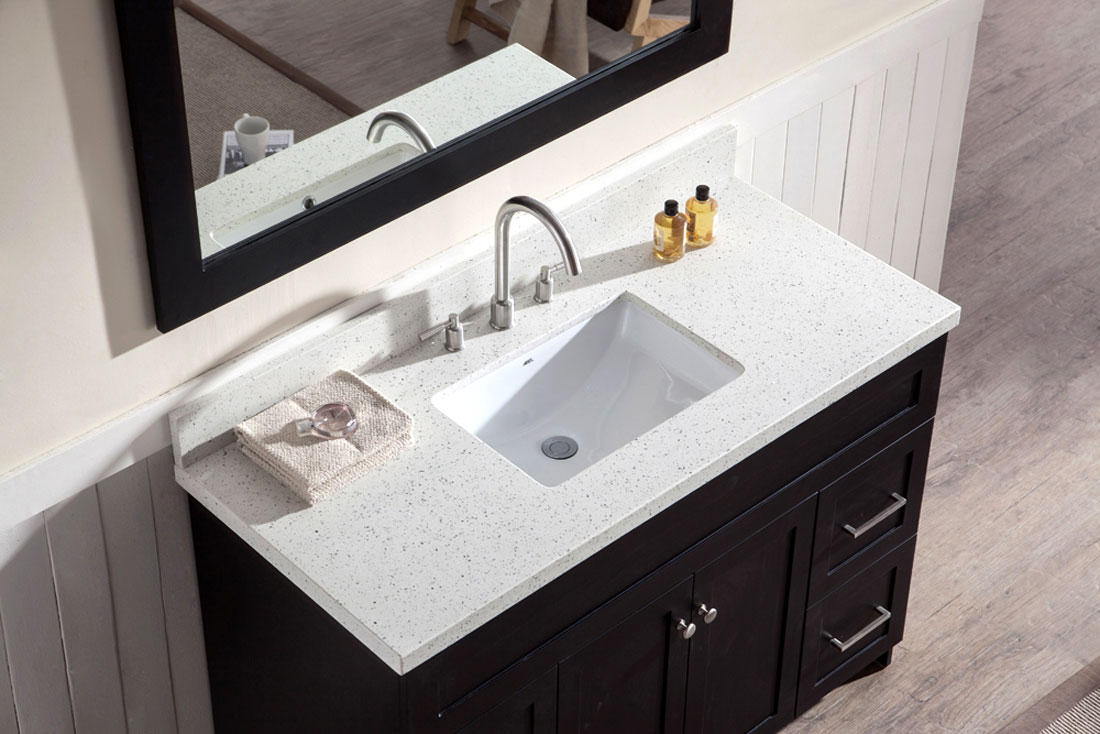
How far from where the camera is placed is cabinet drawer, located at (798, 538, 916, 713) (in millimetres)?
2586

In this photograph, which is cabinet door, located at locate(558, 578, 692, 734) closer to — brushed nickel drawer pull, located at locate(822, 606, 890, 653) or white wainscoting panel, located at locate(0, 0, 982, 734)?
brushed nickel drawer pull, located at locate(822, 606, 890, 653)

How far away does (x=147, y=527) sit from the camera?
2.11 m

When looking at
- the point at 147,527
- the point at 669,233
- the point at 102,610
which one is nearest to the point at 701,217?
the point at 669,233

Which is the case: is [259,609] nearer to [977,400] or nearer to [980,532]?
[980,532]

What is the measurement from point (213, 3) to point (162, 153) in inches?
7.6

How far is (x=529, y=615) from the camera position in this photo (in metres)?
1.97

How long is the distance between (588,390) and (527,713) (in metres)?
0.53

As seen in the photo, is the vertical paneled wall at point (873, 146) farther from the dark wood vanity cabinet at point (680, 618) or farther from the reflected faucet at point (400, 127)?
the reflected faucet at point (400, 127)

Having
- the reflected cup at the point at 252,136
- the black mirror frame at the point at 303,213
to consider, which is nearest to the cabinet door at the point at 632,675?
the black mirror frame at the point at 303,213

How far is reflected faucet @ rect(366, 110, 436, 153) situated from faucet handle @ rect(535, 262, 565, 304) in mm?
289

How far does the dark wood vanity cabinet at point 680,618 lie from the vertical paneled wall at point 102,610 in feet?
0.16

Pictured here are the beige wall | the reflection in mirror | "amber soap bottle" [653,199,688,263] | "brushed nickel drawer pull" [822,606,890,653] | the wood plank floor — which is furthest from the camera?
the wood plank floor

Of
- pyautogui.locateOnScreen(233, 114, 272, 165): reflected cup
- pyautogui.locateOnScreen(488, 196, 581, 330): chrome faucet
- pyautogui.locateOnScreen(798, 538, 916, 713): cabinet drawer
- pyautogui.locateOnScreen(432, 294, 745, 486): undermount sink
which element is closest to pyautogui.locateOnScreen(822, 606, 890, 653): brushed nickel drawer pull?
pyautogui.locateOnScreen(798, 538, 916, 713): cabinet drawer

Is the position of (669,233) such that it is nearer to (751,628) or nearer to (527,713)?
(751,628)
